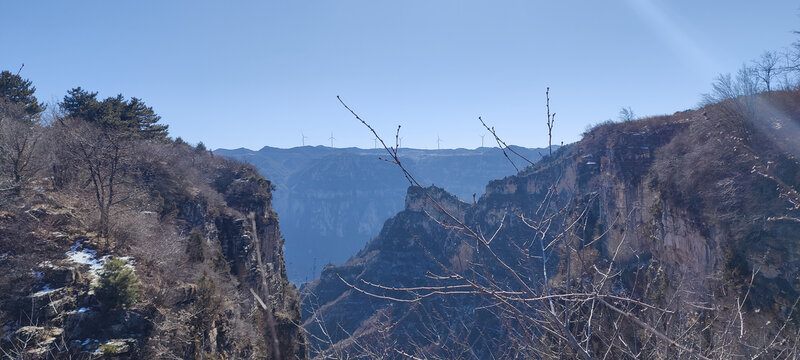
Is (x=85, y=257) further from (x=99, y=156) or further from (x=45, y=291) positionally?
(x=99, y=156)

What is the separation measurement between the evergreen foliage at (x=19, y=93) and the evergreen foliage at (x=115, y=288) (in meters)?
13.9

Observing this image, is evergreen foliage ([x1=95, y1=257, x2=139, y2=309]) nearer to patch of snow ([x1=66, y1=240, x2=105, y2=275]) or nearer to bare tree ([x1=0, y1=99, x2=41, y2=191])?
patch of snow ([x1=66, y1=240, x2=105, y2=275])

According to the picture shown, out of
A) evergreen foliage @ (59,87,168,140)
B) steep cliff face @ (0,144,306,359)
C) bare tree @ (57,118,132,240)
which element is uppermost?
evergreen foliage @ (59,87,168,140)

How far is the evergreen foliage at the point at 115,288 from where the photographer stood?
8781 millimetres

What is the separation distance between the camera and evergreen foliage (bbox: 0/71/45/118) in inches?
714

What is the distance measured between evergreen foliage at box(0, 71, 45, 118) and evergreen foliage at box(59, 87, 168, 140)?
1108 millimetres

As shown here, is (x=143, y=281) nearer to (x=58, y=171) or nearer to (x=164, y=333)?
(x=164, y=333)

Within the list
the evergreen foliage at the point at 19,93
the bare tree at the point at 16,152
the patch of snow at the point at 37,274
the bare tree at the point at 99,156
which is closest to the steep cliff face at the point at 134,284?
the patch of snow at the point at 37,274

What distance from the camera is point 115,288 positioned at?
884cm

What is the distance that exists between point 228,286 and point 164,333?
5824 millimetres

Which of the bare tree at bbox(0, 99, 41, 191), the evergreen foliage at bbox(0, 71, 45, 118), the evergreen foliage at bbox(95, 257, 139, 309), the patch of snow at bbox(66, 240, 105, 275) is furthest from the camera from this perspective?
the evergreen foliage at bbox(0, 71, 45, 118)

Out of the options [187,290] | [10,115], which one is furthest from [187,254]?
[10,115]

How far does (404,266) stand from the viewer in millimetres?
70562

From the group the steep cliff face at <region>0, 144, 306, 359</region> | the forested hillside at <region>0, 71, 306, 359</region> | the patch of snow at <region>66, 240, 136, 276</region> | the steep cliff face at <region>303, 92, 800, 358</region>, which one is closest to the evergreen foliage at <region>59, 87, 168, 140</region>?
the forested hillside at <region>0, 71, 306, 359</region>
